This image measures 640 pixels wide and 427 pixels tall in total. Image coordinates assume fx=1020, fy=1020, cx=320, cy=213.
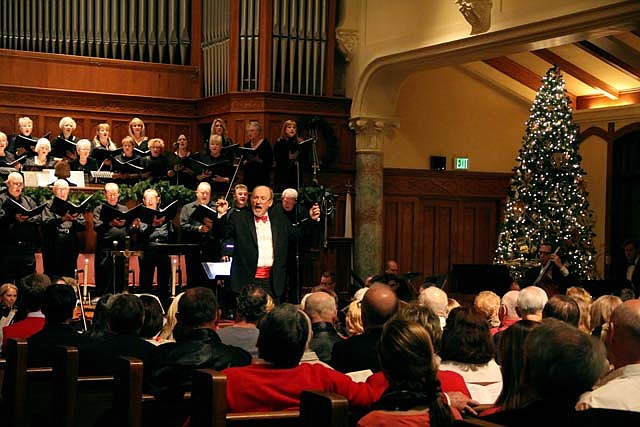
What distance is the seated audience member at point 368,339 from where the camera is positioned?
3.91 m

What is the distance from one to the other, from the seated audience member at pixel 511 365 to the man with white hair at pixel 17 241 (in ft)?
22.4

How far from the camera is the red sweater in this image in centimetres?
307

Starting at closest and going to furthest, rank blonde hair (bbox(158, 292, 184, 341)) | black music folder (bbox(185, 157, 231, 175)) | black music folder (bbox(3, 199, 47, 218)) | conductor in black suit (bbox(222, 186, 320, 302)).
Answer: blonde hair (bbox(158, 292, 184, 341))
conductor in black suit (bbox(222, 186, 320, 302))
black music folder (bbox(3, 199, 47, 218))
black music folder (bbox(185, 157, 231, 175))

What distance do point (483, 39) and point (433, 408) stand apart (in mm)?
8494

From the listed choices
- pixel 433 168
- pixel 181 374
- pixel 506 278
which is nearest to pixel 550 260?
pixel 506 278

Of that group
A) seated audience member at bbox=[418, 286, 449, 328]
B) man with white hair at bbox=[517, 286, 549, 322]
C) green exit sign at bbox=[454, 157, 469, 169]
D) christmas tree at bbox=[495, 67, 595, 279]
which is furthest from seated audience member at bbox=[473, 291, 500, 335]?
green exit sign at bbox=[454, 157, 469, 169]

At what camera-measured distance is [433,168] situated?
14.3m

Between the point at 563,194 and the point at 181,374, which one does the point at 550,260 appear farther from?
the point at 181,374

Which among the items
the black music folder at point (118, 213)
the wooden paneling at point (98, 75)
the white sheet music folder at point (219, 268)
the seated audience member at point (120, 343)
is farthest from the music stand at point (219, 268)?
the seated audience member at point (120, 343)

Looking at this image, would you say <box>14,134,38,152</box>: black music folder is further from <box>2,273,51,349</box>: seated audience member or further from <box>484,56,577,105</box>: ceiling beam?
<box>484,56,577,105</box>: ceiling beam

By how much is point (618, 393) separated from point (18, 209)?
6963 millimetres

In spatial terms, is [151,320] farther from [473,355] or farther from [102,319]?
[473,355]

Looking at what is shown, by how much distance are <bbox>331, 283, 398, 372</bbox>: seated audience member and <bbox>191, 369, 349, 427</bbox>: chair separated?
1.02 m

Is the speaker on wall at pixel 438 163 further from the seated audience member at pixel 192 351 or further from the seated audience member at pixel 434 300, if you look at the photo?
the seated audience member at pixel 192 351
